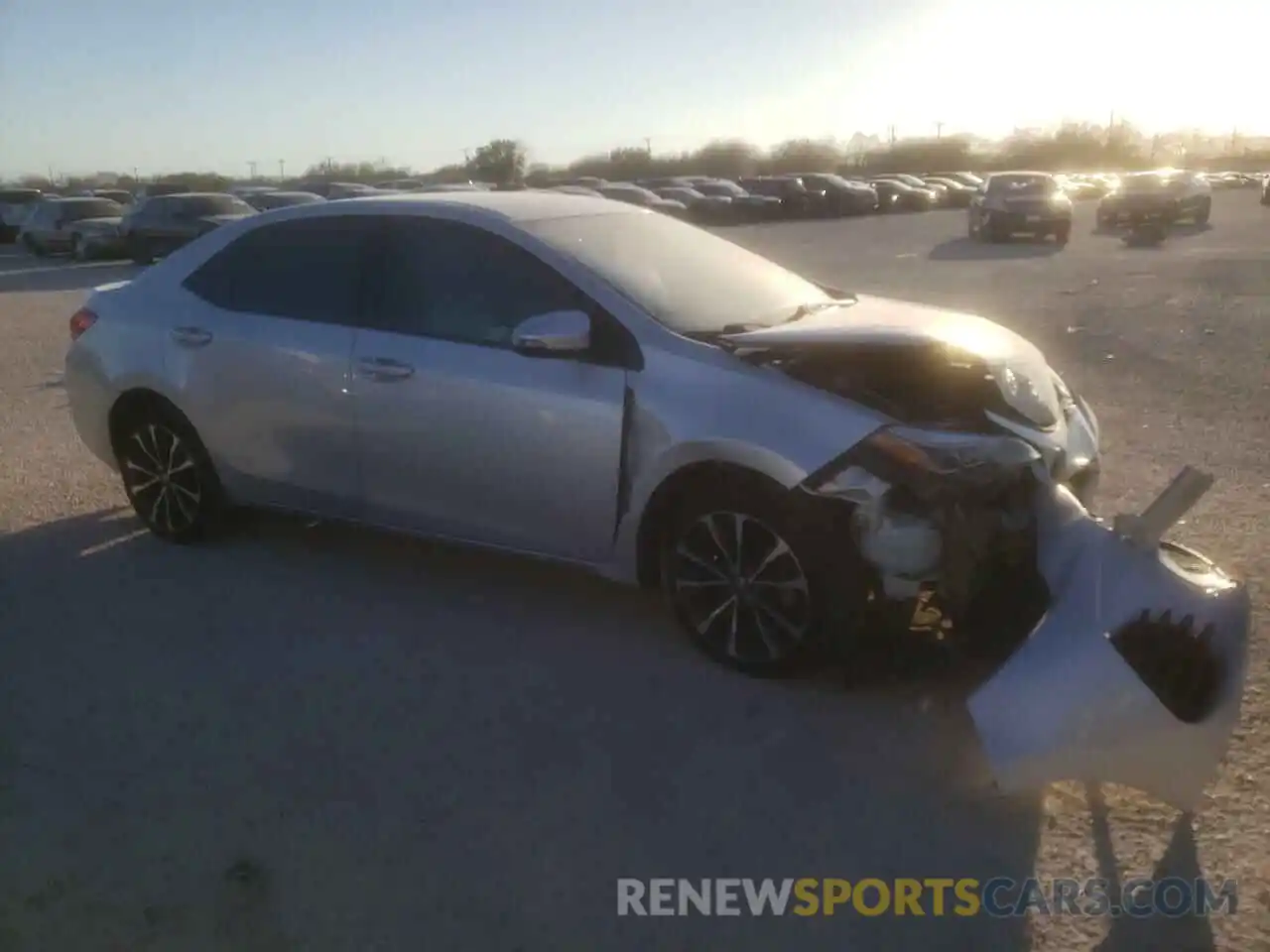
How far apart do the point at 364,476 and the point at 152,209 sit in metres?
22.1

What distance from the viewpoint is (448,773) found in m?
3.92

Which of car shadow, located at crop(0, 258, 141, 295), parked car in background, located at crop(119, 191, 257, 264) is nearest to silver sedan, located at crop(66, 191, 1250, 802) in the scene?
car shadow, located at crop(0, 258, 141, 295)

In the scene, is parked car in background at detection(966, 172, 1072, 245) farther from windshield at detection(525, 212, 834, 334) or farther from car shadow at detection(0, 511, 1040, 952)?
car shadow at detection(0, 511, 1040, 952)

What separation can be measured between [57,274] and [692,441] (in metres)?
24.3

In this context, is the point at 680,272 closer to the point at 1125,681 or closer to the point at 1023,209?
the point at 1125,681

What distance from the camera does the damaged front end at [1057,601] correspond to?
341cm

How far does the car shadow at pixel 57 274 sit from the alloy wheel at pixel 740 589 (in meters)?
17.5

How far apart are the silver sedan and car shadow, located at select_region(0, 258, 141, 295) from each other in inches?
607

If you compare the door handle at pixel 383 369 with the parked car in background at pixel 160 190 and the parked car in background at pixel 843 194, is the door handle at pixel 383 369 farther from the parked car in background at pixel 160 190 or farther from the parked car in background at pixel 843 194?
the parked car in background at pixel 843 194

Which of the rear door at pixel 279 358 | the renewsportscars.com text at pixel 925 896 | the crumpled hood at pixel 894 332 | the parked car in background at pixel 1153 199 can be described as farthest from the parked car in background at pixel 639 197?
the renewsportscars.com text at pixel 925 896

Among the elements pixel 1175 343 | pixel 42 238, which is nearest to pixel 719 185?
pixel 42 238

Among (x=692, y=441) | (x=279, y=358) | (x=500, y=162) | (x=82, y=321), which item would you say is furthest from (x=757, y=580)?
(x=500, y=162)

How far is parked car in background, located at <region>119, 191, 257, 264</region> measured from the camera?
80.3 ft

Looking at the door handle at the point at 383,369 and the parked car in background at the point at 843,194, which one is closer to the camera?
the door handle at the point at 383,369
